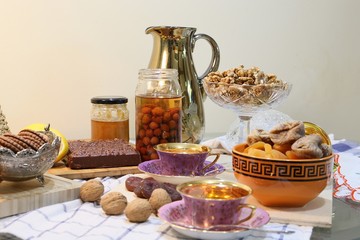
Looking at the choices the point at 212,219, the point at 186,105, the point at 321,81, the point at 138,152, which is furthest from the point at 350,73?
the point at 212,219

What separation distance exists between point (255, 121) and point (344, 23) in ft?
2.69

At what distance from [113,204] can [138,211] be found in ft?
0.16

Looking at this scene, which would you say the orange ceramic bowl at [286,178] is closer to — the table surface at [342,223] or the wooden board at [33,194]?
the table surface at [342,223]

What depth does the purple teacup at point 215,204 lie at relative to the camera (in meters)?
0.62

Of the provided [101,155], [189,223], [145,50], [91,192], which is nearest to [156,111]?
[101,155]

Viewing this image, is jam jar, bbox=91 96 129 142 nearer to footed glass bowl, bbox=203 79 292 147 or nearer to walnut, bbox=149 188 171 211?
footed glass bowl, bbox=203 79 292 147

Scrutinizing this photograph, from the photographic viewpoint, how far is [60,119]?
1489 millimetres

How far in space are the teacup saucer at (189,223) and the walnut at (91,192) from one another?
153 millimetres

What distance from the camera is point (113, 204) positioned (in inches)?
28.6

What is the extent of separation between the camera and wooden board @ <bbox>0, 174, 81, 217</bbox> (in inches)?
28.6

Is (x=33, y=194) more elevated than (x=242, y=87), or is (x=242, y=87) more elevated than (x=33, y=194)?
(x=242, y=87)

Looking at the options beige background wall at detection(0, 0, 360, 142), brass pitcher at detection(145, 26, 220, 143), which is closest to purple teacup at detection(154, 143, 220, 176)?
brass pitcher at detection(145, 26, 220, 143)

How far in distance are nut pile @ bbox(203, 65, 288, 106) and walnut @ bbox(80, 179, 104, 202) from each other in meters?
0.35

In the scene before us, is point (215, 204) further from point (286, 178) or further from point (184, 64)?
point (184, 64)
